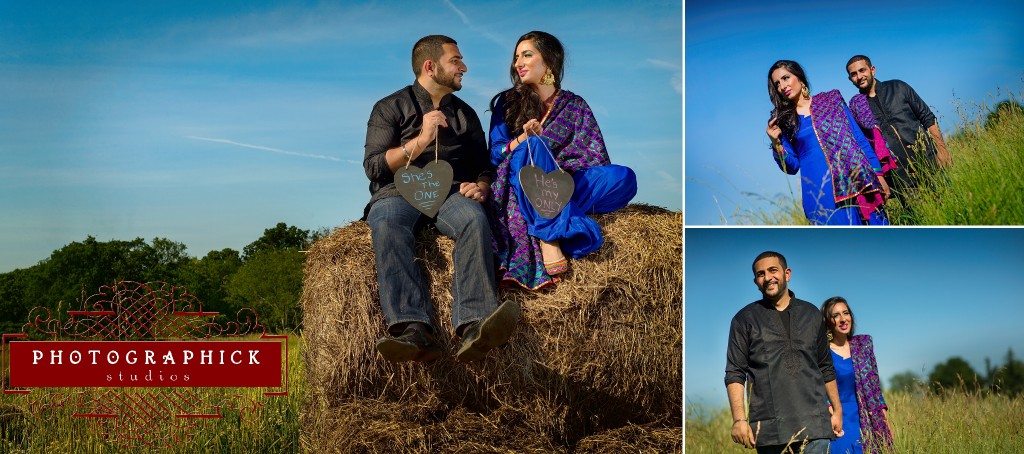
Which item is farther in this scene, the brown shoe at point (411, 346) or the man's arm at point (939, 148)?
the man's arm at point (939, 148)

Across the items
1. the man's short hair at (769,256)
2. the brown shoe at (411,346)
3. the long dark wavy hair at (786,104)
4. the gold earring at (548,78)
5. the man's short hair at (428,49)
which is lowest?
the brown shoe at (411,346)

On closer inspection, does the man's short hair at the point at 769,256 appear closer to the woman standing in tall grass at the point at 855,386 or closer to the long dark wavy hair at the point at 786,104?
the woman standing in tall grass at the point at 855,386

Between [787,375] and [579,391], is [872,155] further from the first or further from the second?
[579,391]

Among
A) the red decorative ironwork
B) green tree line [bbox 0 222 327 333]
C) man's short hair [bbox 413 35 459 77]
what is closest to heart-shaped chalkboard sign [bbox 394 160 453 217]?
man's short hair [bbox 413 35 459 77]

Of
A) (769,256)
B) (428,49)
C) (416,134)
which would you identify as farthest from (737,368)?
(428,49)

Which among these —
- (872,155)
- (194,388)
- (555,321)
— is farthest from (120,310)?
(872,155)

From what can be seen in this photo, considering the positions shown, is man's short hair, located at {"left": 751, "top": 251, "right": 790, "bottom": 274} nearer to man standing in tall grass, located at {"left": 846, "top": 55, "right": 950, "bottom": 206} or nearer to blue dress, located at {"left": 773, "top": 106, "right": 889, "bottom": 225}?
blue dress, located at {"left": 773, "top": 106, "right": 889, "bottom": 225}

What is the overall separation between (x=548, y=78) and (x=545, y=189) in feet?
2.39

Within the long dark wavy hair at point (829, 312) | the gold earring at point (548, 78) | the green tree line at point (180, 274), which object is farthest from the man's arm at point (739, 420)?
the green tree line at point (180, 274)

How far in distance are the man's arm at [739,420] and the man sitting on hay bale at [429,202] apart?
1077mm

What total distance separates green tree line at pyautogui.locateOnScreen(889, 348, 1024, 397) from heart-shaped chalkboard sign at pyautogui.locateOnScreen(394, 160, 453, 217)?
2647 mm

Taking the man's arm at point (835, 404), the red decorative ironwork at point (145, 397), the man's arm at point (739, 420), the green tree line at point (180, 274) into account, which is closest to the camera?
the man's arm at point (739, 420)

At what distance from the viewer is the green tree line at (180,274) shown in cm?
1010

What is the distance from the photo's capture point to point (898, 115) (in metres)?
5.53
